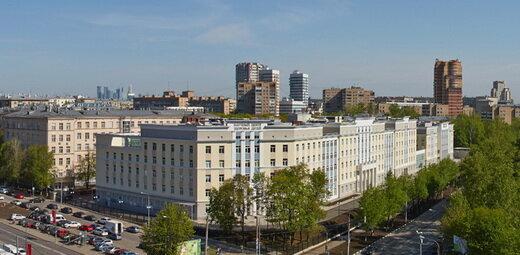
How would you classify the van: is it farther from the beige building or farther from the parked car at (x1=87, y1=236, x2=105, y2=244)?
the beige building

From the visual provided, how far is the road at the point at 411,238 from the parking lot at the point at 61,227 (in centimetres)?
2712

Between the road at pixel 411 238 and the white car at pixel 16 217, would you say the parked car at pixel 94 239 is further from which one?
the road at pixel 411 238

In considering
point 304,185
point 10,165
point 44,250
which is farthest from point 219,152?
point 10,165

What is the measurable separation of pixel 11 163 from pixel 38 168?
29.0ft

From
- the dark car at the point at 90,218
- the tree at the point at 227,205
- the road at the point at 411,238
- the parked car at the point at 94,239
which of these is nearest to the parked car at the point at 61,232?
the parked car at the point at 94,239

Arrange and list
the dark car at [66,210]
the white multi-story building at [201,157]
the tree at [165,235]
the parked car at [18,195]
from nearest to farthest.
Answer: the tree at [165,235], the white multi-story building at [201,157], the dark car at [66,210], the parked car at [18,195]

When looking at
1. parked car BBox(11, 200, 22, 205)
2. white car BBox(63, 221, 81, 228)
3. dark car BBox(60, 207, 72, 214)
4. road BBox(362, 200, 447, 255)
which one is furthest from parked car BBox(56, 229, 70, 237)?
road BBox(362, 200, 447, 255)

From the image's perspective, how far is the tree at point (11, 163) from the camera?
92875 millimetres

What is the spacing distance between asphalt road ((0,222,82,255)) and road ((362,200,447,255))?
33.6 m

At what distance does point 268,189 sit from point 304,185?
5131mm

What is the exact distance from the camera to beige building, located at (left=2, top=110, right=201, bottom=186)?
336ft

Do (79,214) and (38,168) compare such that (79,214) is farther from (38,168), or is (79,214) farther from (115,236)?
(38,168)

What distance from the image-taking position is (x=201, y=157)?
70.2 metres

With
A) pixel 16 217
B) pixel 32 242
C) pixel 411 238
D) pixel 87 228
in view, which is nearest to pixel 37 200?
pixel 16 217
